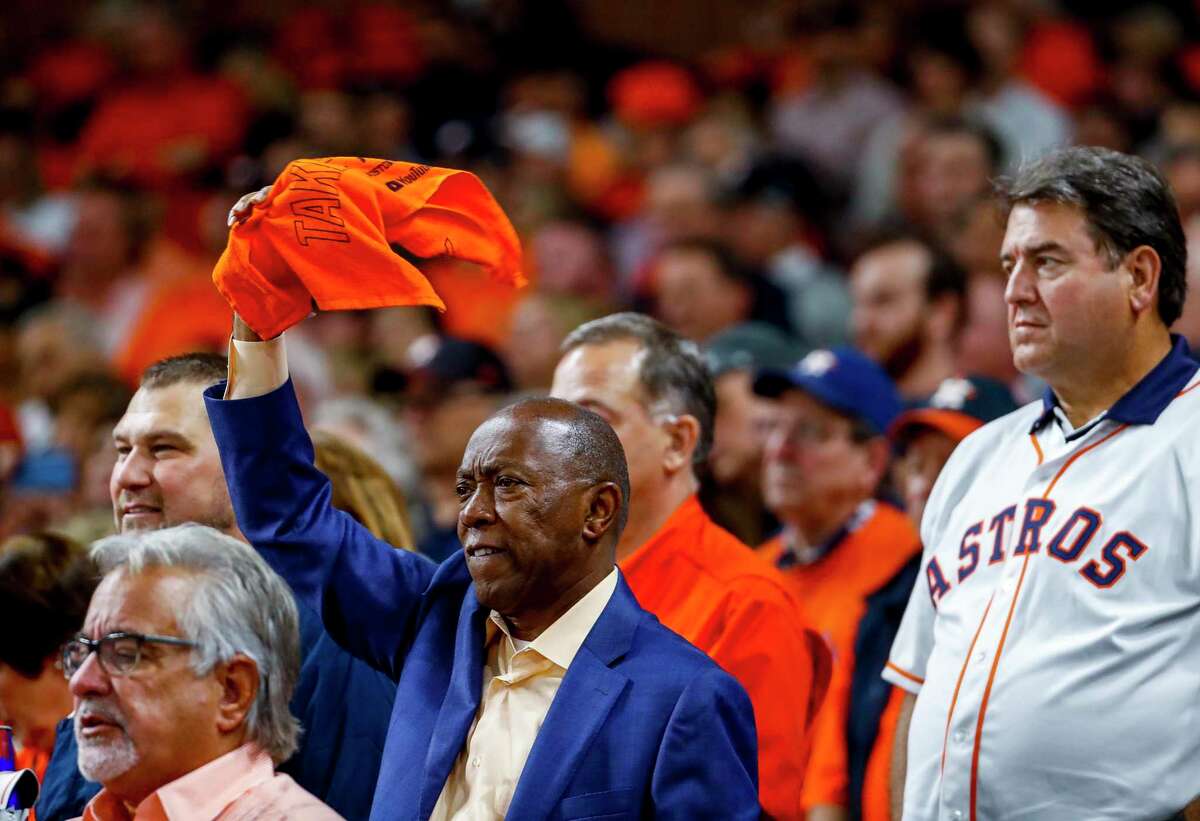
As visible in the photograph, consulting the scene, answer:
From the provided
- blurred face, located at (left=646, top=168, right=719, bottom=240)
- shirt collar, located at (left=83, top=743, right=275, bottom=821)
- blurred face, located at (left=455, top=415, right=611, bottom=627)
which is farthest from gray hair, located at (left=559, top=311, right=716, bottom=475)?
blurred face, located at (left=646, top=168, right=719, bottom=240)

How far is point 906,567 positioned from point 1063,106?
4650mm

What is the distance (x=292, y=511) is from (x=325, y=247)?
1.40 feet

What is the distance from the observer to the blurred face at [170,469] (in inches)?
136

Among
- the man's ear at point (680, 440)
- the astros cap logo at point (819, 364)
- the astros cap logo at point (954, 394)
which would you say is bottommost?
the man's ear at point (680, 440)

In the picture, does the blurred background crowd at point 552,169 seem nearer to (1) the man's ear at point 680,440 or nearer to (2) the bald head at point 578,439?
(1) the man's ear at point 680,440

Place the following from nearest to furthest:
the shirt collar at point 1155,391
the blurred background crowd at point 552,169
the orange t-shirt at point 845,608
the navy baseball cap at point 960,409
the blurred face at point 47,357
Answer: the shirt collar at point 1155,391 < the orange t-shirt at point 845,608 < the navy baseball cap at point 960,409 < the blurred background crowd at point 552,169 < the blurred face at point 47,357

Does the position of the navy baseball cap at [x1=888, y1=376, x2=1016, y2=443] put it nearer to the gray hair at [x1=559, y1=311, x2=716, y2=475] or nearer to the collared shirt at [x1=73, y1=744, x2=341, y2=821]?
the gray hair at [x1=559, y1=311, x2=716, y2=475]

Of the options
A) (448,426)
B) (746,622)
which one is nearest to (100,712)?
(746,622)

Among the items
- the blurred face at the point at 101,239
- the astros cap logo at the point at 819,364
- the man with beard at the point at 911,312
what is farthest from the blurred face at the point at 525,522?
the blurred face at the point at 101,239

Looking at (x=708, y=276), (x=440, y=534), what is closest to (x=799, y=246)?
(x=708, y=276)

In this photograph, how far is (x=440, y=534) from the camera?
5.29m

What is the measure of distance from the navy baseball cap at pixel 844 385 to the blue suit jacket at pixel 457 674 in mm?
1732

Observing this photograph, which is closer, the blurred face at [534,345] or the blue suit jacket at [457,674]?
the blue suit jacket at [457,674]

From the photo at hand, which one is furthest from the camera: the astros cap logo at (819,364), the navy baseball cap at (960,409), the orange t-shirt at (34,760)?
the astros cap logo at (819,364)
